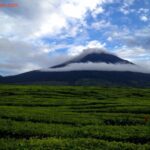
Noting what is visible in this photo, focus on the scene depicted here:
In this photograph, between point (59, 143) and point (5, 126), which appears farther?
point (5, 126)

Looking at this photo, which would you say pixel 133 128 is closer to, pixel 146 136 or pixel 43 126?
pixel 146 136

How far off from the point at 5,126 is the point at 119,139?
13.3 m

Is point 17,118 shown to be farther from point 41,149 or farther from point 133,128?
point 41,149

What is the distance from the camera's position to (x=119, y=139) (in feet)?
112

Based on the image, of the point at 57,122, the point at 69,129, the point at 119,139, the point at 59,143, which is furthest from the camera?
the point at 57,122

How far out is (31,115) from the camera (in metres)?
50.8

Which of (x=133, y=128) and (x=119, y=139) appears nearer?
(x=119, y=139)

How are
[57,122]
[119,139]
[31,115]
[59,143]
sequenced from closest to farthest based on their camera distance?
[59,143]
[119,139]
[57,122]
[31,115]

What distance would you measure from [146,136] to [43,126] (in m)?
11.8

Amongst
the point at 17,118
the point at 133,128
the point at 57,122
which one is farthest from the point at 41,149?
the point at 17,118

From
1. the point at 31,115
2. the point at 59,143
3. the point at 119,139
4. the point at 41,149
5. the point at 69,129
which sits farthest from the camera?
the point at 31,115

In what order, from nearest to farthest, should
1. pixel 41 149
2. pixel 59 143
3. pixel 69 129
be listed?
pixel 41 149, pixel 59 143, pixel 69 129

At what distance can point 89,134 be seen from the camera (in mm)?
35531

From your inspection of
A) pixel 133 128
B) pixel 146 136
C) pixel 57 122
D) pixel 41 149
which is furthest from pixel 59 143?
pixel 57 122
